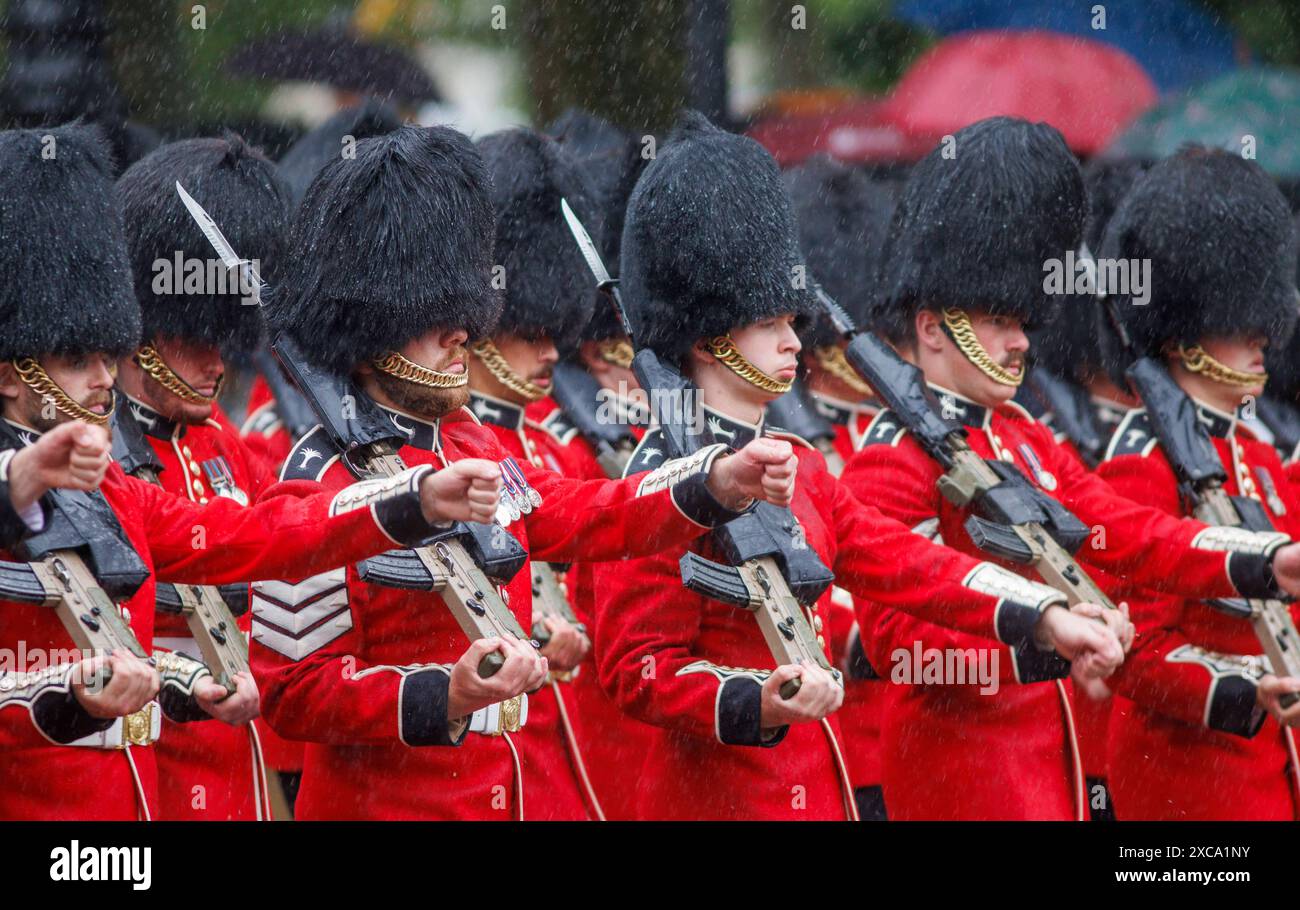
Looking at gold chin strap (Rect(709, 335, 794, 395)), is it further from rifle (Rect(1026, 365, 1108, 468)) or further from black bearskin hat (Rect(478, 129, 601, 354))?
rifle (Rect(1026, 365, 1108, 468))

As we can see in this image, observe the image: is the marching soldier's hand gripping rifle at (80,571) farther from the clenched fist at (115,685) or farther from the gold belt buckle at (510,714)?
the gold belt buckle at (510,714)

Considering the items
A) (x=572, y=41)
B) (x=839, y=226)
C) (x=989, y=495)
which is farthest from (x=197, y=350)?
(x=572, y=41)

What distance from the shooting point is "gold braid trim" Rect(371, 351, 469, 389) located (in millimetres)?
4797

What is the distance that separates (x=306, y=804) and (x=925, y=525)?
5.82 ft

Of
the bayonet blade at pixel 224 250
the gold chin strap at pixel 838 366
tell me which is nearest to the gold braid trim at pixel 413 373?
the bayonet blade at pixel 224 250

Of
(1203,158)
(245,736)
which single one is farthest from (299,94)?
(245,736)

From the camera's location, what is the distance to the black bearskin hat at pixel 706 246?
5.38 m

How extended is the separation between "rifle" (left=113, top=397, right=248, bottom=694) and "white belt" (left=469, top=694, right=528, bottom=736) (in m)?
0.53

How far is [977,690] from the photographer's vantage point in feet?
18.8

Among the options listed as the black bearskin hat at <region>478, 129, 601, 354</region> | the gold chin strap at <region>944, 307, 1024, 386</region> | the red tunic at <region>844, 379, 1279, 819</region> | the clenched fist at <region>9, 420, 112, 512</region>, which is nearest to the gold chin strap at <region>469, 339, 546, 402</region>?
the black bearskin hat at <region>478, 129, 601, 354</region>

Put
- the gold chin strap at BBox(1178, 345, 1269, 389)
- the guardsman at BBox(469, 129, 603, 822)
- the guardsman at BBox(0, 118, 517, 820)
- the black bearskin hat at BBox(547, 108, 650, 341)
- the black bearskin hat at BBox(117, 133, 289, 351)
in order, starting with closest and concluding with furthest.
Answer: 1. the guardsman at BBox(0, 118, 517, 820)
2. the black bearskin hat at BBox(117, 133, 289, 351)
3. the guardsman at BBox(469, 129, 603, 822)
4. the gold chin strap at BBox(1178, 345, 1269, 389)
5. the black bearskin hat at BBox(547, 108, 650, 341)

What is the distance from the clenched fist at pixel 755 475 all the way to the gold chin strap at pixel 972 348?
1.58 metres

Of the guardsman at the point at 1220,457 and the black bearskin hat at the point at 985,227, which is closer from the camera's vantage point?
the guardsman at the point at 1220,457

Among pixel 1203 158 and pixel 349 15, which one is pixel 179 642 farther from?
pixel 349 15
